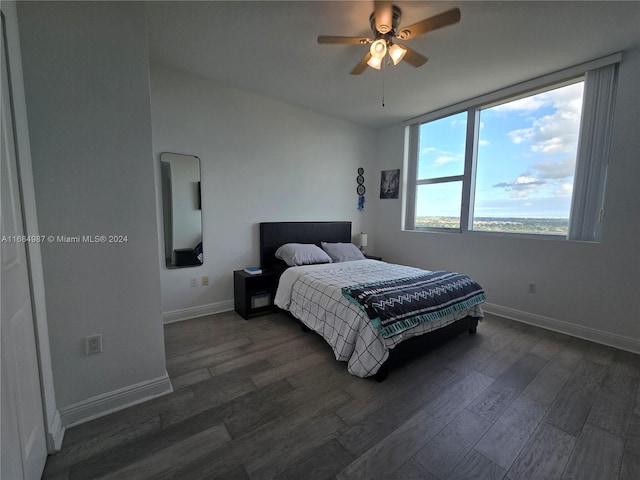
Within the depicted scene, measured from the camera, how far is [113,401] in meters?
1.58

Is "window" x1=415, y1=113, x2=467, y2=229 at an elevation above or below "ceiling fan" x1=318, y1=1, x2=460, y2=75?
below

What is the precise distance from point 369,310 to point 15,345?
1.81 metres

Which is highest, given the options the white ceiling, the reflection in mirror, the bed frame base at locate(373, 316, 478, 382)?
the white ceiling

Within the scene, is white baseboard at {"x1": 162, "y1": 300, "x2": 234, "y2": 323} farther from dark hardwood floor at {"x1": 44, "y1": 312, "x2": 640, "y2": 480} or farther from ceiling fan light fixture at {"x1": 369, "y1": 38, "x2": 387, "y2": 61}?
ceiling fan light fixture at {"x1": 369, "y1": 38, "x2": 387, "y2": 61}

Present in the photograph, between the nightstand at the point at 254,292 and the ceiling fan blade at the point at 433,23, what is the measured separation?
258cm

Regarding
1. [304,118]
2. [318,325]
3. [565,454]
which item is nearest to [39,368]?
[318,325]

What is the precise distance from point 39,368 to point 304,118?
3.57 m

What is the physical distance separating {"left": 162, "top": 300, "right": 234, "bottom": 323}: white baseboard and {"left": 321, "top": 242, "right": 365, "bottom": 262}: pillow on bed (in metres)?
1.46

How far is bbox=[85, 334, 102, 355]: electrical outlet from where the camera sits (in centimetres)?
150

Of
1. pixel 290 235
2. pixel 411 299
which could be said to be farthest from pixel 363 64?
pixel 290 235

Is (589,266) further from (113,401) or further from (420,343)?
(113,401)

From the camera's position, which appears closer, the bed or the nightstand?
the bed

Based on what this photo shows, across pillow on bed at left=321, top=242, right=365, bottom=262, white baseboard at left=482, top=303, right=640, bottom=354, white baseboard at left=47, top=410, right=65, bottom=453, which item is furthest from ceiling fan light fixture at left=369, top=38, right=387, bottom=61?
white baseboard at left=482, top=303, right=640, bottom=354

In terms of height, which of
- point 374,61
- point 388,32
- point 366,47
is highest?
point 366,47
